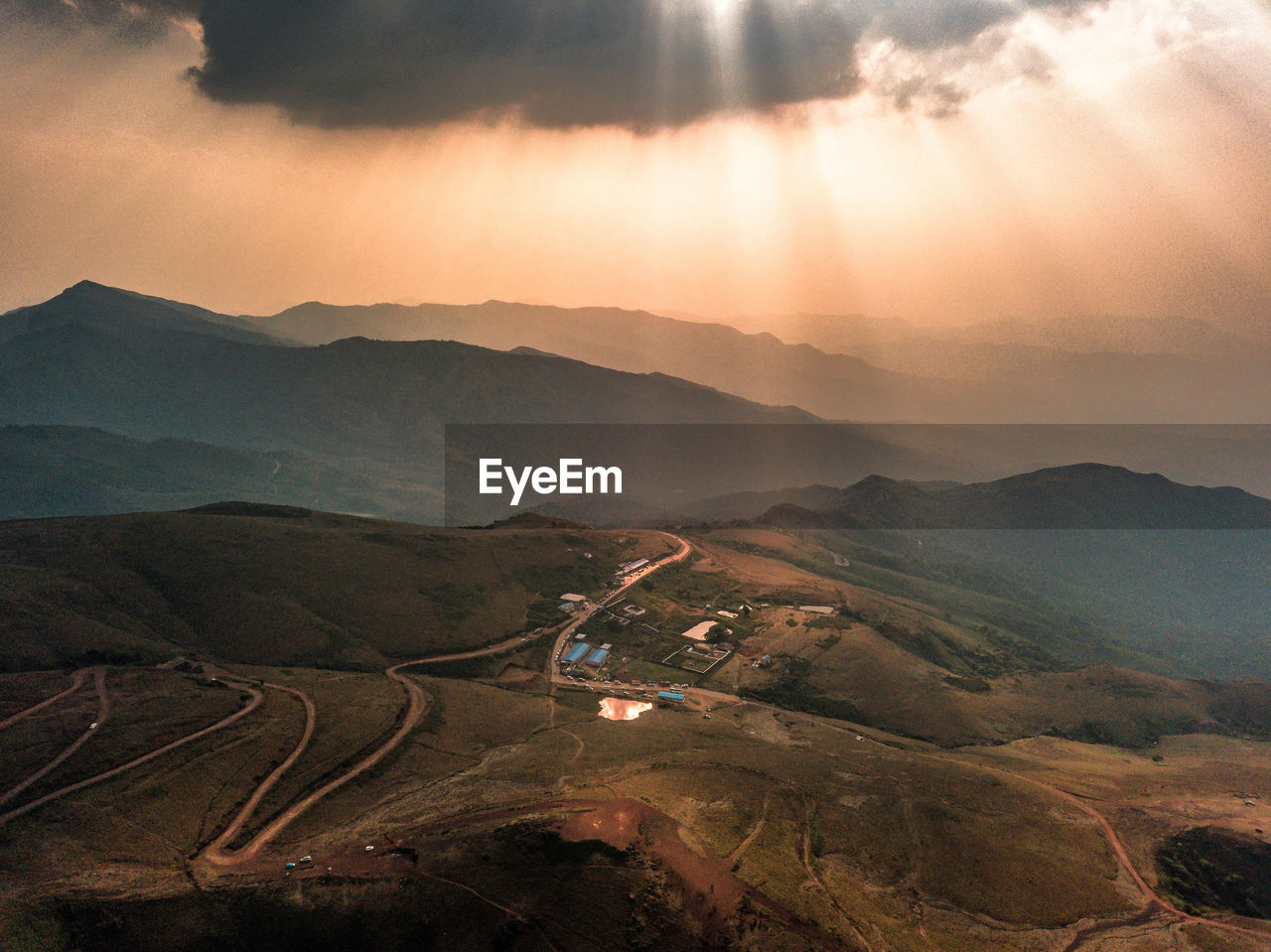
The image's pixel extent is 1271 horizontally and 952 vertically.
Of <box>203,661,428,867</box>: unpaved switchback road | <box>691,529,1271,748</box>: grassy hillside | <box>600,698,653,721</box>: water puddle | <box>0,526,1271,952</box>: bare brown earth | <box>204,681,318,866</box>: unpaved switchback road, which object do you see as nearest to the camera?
<box>0,526,1271,952</box>: bare brown earth

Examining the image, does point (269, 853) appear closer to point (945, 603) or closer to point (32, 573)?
point (32, 573)

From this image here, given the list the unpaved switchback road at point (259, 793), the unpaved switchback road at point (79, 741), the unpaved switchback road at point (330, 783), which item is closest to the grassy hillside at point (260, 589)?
the unpaved switchback road at point (79, 741)

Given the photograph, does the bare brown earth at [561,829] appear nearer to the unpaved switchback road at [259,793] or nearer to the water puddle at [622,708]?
the unpaved switchback road at [259,793]

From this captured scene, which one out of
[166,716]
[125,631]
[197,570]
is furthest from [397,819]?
[197,570]

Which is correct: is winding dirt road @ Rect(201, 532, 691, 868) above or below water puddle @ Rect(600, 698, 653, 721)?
above

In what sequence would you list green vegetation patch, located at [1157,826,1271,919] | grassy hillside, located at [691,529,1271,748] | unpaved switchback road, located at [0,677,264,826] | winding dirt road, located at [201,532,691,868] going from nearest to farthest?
1. winding dirt road, located at [201,532,691,868]
2. unpaved switchback road, located at [0,677,264,826]
3. green vegetation patch, located at [1157,826,1271,919]
4. grassy hillside, located at [691,529,1271,748]

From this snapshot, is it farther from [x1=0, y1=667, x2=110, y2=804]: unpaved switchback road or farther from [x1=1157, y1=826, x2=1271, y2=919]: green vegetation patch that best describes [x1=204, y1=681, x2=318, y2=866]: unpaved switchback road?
[x1=1157, y1=826, x2=1271, y2=919]: green vegetation patch

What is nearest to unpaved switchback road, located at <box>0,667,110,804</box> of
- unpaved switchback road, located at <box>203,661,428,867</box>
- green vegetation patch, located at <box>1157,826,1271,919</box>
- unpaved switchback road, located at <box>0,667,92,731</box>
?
unpaved switchback road, located at <box>0,667,92,731</box>

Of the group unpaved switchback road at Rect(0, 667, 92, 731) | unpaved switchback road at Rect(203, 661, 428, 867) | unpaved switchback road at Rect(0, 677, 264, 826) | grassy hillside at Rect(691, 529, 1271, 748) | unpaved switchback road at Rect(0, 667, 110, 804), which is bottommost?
grassy hillside at Rect(691, 529, 1271, 748)
